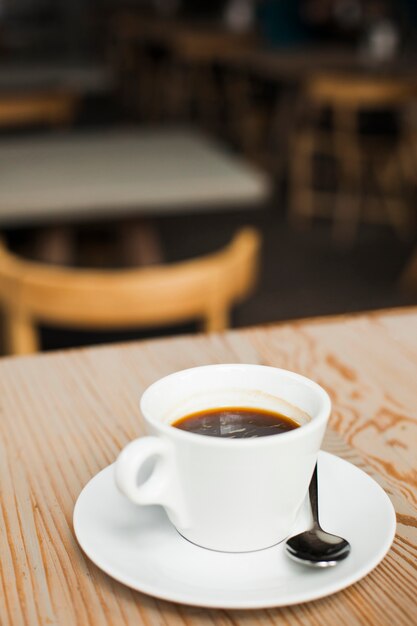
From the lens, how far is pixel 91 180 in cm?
201

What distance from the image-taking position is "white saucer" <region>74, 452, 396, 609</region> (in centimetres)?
45

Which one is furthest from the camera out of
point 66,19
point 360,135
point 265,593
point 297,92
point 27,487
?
point 66,19

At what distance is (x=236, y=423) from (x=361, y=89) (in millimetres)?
3796

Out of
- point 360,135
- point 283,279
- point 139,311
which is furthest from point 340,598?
point 360,135

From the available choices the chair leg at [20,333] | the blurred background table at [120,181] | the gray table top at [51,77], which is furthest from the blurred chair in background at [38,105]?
the chair leg at [20,333]

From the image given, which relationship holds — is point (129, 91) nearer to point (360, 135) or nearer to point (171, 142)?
point (360, 135)

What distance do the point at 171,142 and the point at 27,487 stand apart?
2.00 m

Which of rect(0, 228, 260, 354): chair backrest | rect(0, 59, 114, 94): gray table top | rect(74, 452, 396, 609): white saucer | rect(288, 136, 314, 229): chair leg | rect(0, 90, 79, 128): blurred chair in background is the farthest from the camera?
rect(288, 136, 314, 229): chair leg

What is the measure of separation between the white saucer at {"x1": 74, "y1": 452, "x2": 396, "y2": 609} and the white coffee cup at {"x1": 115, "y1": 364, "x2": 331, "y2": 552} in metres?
0.01

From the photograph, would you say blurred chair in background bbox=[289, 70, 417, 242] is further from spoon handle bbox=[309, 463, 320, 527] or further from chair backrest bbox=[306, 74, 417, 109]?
spoon handle bbox=[309, 463, 320, 527]

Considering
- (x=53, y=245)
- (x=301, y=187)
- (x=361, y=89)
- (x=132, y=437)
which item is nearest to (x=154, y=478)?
(x=132, y=437)

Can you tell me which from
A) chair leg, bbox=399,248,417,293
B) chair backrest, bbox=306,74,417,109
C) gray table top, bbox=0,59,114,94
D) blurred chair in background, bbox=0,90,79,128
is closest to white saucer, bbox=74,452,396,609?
blurred chair in background, bbox=0,90,79,128

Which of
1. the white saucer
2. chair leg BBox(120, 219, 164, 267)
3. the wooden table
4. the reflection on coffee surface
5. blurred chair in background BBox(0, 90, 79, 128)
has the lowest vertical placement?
chair leg BBox(120, 219, 164, 267)

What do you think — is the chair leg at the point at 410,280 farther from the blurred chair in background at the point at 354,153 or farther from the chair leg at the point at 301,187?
the chair leg at the point at 301,187
